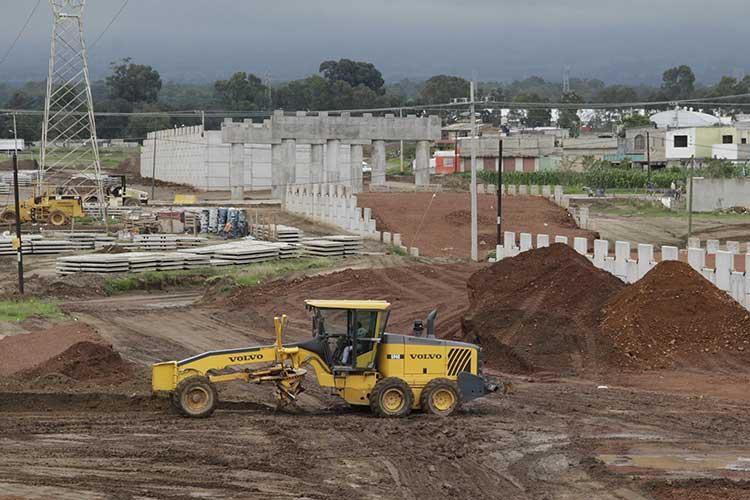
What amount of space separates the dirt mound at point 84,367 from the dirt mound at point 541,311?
812 centimetres

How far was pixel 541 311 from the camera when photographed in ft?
90.1

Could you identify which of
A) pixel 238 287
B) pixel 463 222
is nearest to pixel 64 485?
pixel 238 287

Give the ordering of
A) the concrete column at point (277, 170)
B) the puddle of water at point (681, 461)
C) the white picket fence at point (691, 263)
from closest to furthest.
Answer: the puddle of water at point (681, 461) < the white picket fence at point (691, 263) < the concrete column at point (277, 170)

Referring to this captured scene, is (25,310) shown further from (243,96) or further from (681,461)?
(243,96)

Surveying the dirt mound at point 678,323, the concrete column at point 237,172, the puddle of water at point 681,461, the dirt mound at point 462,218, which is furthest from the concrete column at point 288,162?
the puddle of water at point 681,461

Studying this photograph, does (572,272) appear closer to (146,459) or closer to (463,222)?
(146,459)

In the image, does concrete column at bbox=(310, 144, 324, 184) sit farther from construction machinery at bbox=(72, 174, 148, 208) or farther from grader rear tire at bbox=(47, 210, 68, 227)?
grader rear tire at bbox=(47, 210, 68, 227)

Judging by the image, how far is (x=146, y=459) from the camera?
1661 centimetres

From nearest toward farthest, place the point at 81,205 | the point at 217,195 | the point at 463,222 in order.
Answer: the point at 463,222 → the point at 81,205 → the point at 217,195

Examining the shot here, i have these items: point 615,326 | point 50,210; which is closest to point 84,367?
point 615,326

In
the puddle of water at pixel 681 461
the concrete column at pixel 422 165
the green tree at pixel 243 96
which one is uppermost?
the green tree at pixel 243 96

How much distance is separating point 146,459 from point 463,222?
1827 inches

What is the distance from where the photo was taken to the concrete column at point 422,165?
81.3 m

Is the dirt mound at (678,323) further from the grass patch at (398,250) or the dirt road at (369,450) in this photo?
the grass patch at (398,250)
